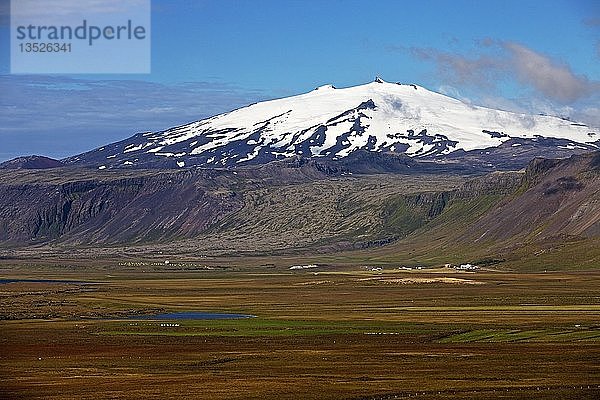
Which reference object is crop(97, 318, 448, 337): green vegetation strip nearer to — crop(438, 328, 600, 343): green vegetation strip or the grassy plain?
the grassy plain

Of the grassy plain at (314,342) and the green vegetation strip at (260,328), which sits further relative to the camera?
the green vegetation strip at (260,328)

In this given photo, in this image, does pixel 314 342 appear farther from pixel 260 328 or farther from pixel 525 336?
pixel 525 336

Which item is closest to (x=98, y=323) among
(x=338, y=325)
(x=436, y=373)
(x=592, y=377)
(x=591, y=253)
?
(x=338, y=325)

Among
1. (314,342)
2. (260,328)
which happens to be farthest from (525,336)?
(260,328)

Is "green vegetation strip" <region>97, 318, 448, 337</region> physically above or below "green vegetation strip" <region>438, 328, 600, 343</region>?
below

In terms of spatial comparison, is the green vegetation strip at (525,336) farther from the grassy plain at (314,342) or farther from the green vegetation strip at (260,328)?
the green vegetation strip at (260,328)

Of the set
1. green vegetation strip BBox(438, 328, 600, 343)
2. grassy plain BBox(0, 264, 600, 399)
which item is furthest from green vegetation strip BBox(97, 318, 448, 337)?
green vegetation strip BBox(438, 328, 600, 343)

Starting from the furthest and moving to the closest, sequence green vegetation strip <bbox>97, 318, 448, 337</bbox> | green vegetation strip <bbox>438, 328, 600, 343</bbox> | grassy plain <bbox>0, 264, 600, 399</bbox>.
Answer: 1. green vegetation strip <bbox>97, 318, 448, 337</bbox>
2. green vegetation strip <bbox>438, 328, 600, 343</bbox>
3. grassy plain <bbox>0, 264, 600, 399</bbox>

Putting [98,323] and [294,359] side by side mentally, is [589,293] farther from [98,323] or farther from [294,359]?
[294,359]

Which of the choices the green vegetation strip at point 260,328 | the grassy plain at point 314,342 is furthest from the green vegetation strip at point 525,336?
the green vegetation strip at point 260,328
